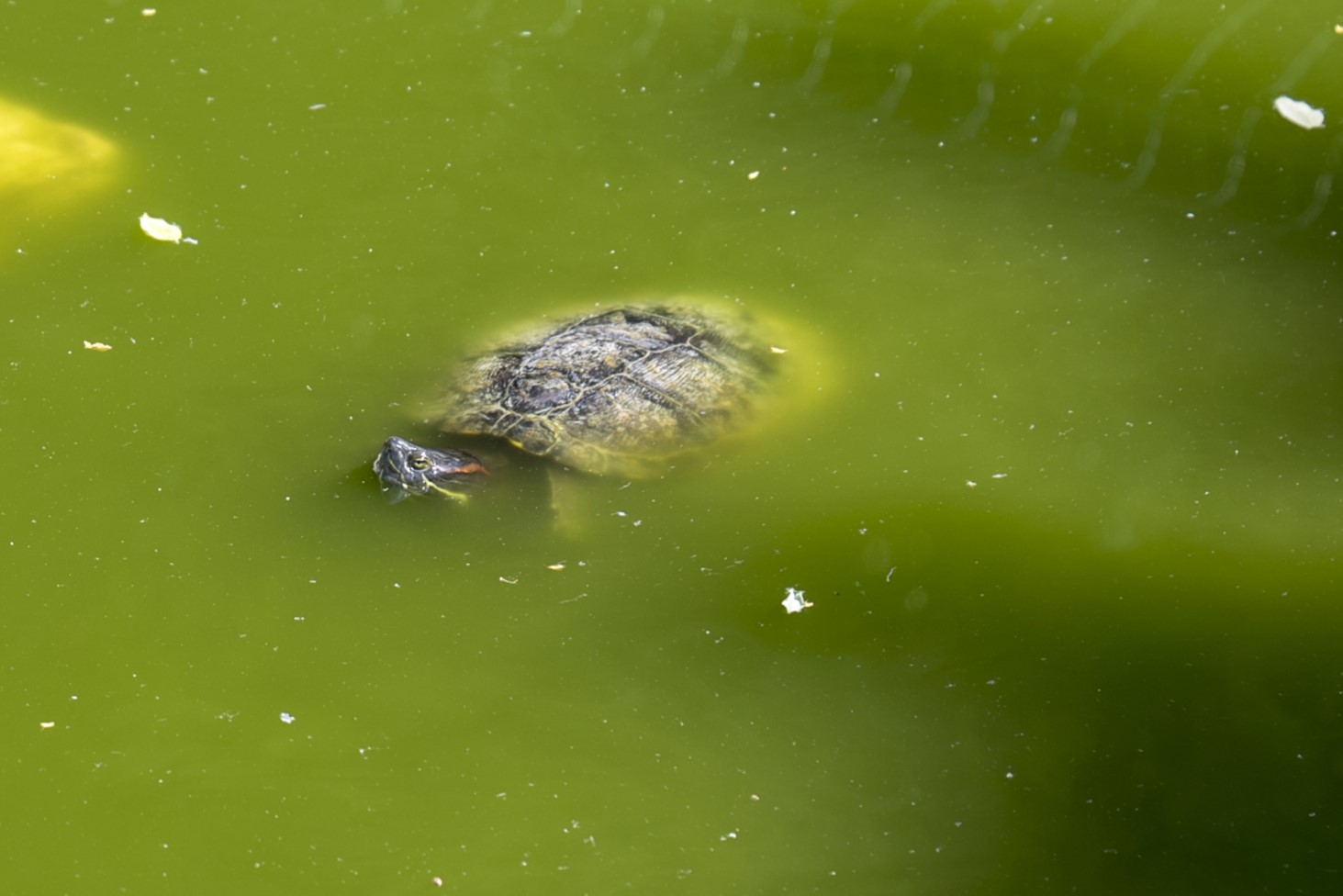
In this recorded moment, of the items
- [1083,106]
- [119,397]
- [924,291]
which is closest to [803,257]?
[924,291]

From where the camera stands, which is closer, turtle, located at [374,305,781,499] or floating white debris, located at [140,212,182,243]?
turtle, located at [374,305,781,499]

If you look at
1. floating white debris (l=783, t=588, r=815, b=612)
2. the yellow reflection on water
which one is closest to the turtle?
floating white debris (l=783, t=588, r=815, b=612)

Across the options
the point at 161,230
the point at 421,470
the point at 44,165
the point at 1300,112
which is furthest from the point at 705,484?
the point at 1300,112

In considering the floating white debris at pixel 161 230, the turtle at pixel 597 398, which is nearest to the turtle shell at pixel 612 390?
the turtle at pixel 597 398

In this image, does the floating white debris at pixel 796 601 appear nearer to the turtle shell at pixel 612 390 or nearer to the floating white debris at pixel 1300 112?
the turtle shell at pixel 612 390

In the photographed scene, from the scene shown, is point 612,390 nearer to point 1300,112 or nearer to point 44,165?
point 44,165

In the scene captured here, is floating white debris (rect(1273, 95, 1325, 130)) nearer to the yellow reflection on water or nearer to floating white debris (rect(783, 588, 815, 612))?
floating white debris (rect(783, 588, 815, 612))
